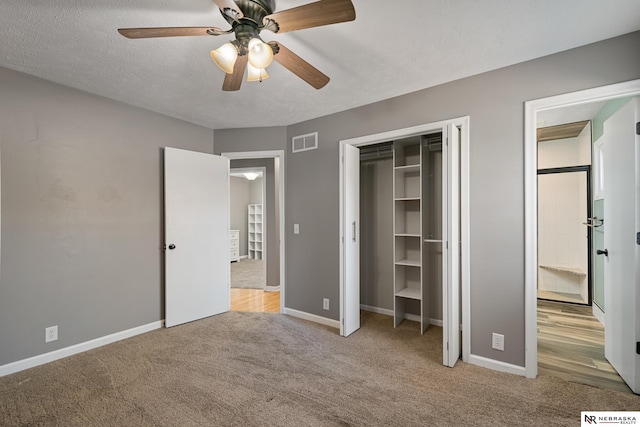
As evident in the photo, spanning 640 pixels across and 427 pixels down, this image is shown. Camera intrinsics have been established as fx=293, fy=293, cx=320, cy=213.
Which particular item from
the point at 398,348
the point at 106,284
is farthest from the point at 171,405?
the point at 398,348

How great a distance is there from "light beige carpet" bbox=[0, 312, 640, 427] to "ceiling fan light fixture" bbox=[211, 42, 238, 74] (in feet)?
7.02

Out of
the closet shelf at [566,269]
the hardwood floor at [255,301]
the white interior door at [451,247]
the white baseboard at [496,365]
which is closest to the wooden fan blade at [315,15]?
the white interior door at [451,247]

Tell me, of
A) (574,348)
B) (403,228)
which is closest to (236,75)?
(403,228)

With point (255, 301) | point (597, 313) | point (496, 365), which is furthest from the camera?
point (255, 301)

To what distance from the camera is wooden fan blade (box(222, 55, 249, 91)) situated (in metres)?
1.79

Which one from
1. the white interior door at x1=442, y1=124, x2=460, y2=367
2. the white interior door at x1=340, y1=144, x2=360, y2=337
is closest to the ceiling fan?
Result: the white interior door at x1=442, y1=124, x2=460, y2=367

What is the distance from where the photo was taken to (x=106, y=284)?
9.75 ft

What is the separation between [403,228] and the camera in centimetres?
367

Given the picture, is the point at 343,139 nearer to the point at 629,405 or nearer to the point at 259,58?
the point at 259,58

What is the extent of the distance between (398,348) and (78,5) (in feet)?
11.4

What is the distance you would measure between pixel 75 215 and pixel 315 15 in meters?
2.84

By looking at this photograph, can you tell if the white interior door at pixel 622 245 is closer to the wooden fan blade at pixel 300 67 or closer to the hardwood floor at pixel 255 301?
the wooden fan blade at pixel 300 67

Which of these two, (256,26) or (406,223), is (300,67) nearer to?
(256,26)

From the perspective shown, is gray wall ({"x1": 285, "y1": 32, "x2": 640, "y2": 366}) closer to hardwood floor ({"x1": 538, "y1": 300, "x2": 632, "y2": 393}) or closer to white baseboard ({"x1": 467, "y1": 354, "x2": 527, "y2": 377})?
white baseboard ({"x1": 467, "y1": 354, "x2": 527, "y2": 377})
